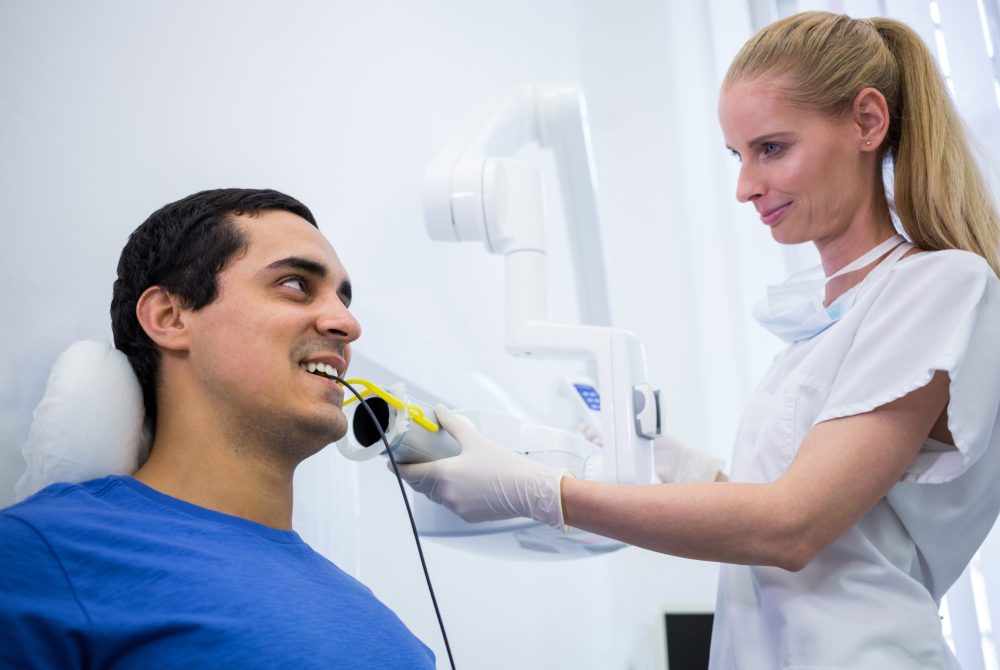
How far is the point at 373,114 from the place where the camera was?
164 cm

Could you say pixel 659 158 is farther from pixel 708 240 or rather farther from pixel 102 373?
pixel 102 373

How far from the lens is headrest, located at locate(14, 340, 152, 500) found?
0.82 metres

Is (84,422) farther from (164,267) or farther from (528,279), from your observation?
(528,279)

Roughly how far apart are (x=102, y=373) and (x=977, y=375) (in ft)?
3.39

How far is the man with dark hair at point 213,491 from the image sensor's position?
0.72 m

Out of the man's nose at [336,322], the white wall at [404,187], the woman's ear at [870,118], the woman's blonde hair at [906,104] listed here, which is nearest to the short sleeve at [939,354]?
the woman's blonde hair at [906,104]

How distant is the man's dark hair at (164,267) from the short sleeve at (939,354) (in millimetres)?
793

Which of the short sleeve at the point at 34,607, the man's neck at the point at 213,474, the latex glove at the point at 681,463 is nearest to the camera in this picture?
the short sleeve at the point at 34,607

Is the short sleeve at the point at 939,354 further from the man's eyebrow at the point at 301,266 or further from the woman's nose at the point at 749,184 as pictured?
the man's eyebrow at the point at 301,266

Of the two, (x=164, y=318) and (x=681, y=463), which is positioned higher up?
(x=164, y=318)

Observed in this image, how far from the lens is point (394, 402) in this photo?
1.02m

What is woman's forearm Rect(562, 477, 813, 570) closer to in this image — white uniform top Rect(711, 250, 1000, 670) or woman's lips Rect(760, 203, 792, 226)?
white uniform top Rect(711, 250, 1000, 670)

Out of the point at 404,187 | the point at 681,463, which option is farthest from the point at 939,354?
the point at 404,187

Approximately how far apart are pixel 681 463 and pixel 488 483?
0.72 metres
